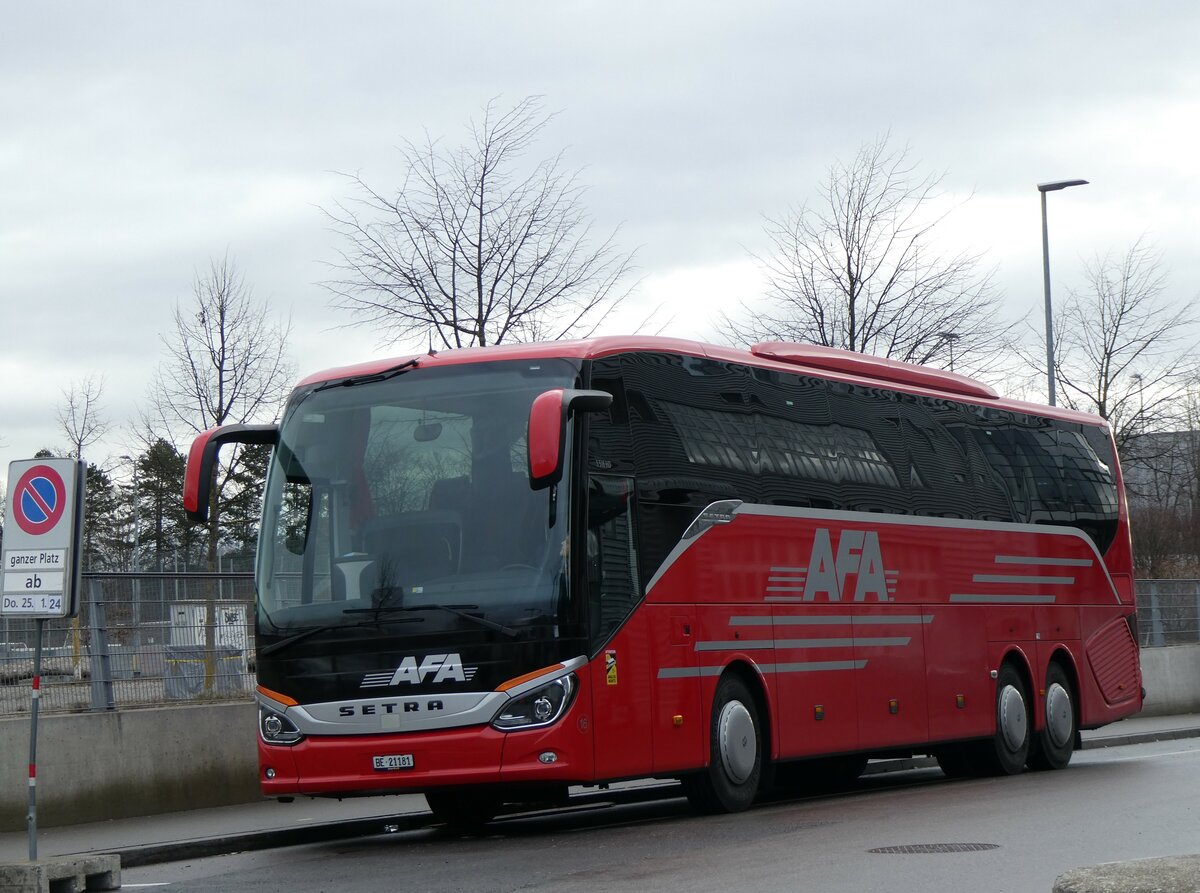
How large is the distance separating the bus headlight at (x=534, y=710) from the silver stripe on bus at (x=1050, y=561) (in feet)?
26.5

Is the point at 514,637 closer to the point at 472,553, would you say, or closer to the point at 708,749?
the point at 472,553

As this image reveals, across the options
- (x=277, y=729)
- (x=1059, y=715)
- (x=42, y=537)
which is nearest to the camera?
(x=42, y=537)

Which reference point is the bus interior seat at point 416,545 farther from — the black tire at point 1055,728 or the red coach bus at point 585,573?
the black tire at point 1055,728

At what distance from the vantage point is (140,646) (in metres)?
15.5

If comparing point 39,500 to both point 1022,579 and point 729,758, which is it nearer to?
point 729,758

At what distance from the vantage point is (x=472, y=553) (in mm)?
12266

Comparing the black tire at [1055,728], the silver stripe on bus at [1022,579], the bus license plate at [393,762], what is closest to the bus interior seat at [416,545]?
the bus license plate at [393,762]

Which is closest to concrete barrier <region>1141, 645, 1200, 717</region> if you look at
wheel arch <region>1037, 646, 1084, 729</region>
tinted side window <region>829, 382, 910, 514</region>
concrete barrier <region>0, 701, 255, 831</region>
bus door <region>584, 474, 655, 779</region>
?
wheel arch <region>1037, 646, 1084, 729</region>

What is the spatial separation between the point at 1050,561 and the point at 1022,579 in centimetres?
76

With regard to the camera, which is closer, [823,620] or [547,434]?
[547,434]

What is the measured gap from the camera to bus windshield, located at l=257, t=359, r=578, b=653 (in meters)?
12.2

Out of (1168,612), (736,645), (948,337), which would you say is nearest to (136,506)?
(948,337)

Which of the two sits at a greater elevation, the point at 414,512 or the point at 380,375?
the point at 380,375

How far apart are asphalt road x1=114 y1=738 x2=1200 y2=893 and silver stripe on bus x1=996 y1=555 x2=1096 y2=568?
3.47 metres
